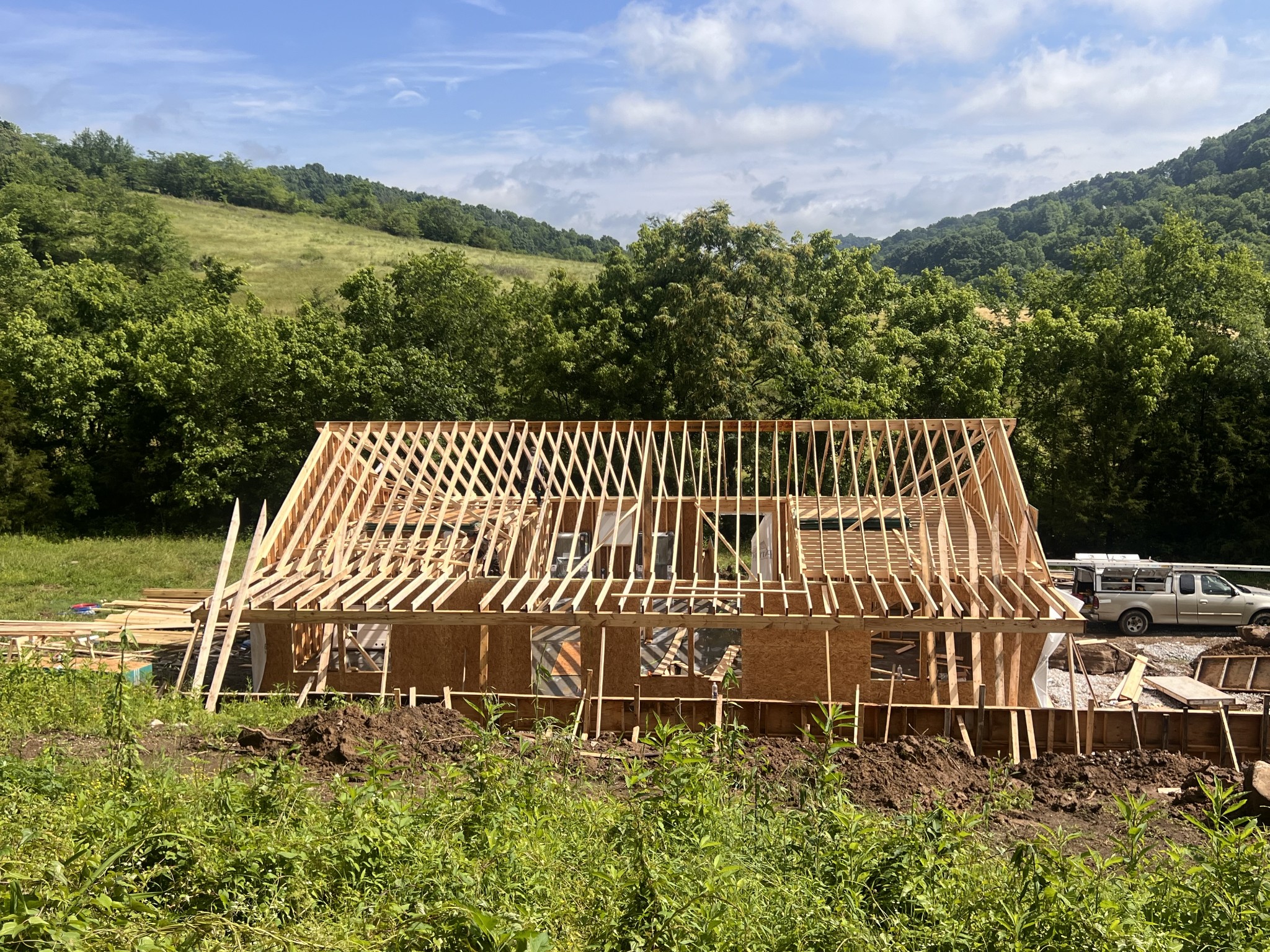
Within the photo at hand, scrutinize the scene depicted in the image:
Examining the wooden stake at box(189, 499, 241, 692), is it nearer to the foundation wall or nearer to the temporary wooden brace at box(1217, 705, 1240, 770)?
the foundation wall

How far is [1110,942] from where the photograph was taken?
4.17 metres

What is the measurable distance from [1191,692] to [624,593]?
7826 millimetres

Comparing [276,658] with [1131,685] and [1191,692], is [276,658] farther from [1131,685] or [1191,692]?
[1191,692]

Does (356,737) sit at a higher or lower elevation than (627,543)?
lower

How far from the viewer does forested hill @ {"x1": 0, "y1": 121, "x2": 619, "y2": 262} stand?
71312 millimetres

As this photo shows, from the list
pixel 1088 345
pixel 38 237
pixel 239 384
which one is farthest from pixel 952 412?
pixel 38 237

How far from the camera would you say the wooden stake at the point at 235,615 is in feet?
35.4

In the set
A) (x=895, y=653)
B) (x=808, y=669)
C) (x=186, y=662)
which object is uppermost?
(x=186, y=662)

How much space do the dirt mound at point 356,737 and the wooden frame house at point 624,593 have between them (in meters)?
→ 1.42

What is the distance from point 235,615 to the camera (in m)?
11.5

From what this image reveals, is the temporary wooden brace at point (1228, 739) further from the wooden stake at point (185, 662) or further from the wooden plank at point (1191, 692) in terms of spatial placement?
the wooden stake at point (185, 662)

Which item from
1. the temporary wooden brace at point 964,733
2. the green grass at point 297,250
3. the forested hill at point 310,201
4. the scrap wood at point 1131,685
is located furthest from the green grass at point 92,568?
the forested hill at point 310,201

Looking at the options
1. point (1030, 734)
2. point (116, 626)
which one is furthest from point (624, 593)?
point (116, 626)

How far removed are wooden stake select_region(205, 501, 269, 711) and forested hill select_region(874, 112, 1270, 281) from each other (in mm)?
31610
